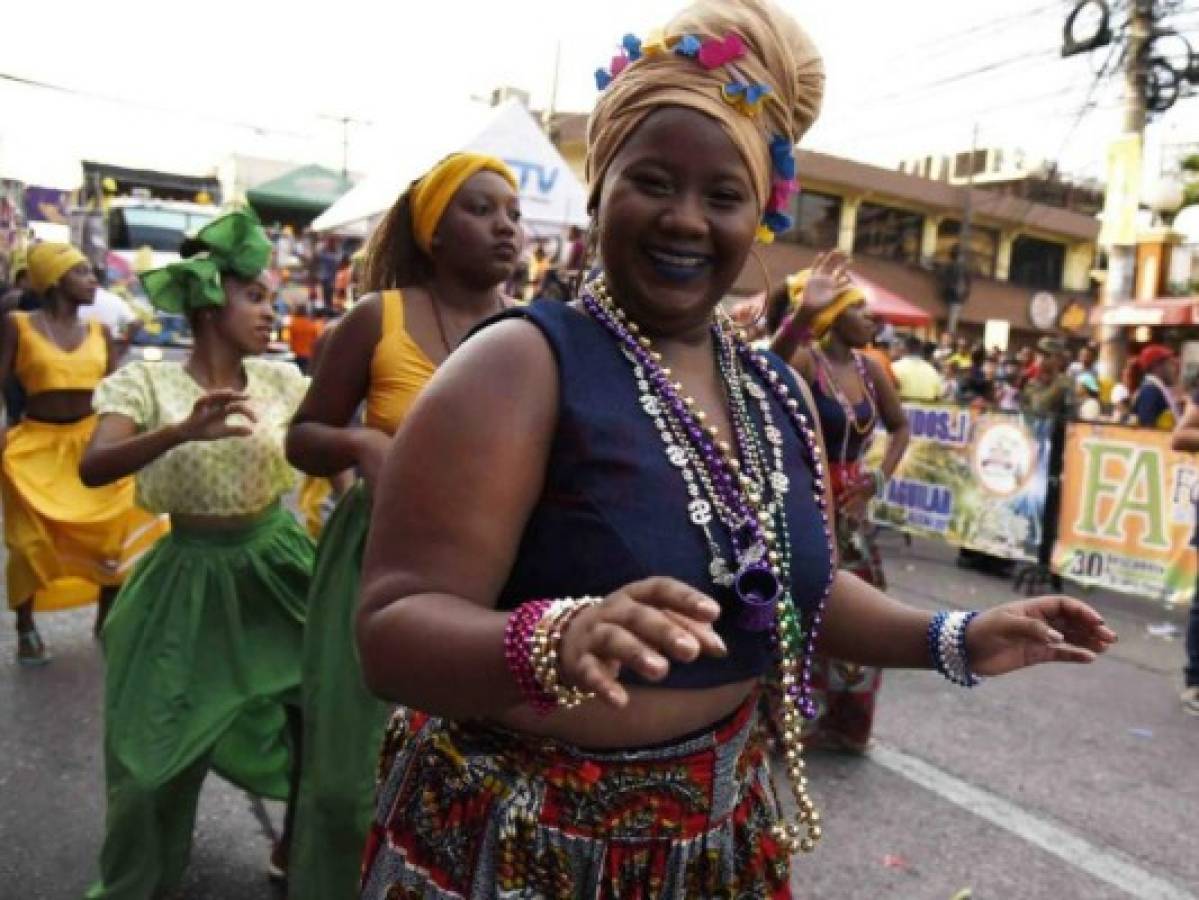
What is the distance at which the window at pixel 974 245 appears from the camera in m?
37.9

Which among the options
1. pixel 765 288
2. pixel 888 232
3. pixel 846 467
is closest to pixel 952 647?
pixel 765 288

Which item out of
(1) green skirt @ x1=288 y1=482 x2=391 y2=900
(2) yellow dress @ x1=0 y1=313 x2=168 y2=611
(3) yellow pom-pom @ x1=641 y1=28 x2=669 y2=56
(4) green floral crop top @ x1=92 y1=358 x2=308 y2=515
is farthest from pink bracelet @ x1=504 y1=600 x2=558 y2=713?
(2) yellow dress @ x1=0 y1=313 x2=168 y2=611

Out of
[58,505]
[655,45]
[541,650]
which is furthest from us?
[58,505]

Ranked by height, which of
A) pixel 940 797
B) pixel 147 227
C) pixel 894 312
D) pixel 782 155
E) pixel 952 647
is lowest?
pixel 940 797

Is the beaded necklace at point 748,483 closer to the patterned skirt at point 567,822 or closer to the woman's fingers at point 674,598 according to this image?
the patterned skirt at point 567,822

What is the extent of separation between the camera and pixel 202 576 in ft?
10.2

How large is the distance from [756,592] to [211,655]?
2.13 metres

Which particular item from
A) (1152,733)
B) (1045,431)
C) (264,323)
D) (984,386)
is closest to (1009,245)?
(984,386)

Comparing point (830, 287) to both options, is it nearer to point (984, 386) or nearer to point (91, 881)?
point (91, 881)

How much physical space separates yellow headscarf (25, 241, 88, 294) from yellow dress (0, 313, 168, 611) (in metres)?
0.21

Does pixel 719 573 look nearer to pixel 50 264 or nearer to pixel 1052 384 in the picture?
pixel 50 264

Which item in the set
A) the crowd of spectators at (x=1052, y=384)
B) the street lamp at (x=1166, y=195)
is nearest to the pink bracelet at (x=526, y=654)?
the crowd of spectators at (x=1052, y=384)

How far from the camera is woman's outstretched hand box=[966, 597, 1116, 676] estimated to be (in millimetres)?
1584

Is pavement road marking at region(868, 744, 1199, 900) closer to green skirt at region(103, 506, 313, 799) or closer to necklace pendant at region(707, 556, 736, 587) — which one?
green skirt at region(103, 506, 313, 799)
